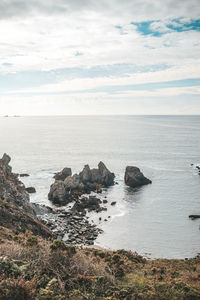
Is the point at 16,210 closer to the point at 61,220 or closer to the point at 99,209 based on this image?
the point at 61,220

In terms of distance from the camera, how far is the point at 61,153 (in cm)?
11894

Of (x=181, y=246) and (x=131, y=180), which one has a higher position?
(x=131, y=180)

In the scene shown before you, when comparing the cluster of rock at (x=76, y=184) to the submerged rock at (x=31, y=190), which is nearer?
the cluster of rock at (x=76, y=184)

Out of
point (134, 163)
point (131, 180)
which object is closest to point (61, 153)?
point (134, 163)

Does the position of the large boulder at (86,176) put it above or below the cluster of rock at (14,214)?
above

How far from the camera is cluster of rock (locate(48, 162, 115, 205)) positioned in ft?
189

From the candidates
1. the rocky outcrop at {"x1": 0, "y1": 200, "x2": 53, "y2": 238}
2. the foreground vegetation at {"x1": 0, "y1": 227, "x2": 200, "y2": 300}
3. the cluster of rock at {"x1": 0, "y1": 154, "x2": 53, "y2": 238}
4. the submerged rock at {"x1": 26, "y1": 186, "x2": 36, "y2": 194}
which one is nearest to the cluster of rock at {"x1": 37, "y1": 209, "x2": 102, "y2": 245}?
the cluster of rock at {"x1": 0, "y1": 154, "x2": 53, "y2": 238}

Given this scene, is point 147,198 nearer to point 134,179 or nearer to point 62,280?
point 134,179

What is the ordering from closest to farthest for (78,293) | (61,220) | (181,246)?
(78,293), (181,246), (61,220)

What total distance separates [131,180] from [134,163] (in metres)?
26.6

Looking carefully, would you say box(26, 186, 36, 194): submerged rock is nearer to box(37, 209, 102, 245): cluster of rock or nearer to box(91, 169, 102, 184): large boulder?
box(37, 209, 102, 245): cluster of rock

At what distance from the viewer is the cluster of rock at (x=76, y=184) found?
57.7 meters

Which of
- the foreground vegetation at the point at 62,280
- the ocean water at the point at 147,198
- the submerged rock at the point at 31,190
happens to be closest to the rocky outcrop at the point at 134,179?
the ocean water at the point at 147,198

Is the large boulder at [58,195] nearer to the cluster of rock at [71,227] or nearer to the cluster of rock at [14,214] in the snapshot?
the cluster of rock at [71,227]
